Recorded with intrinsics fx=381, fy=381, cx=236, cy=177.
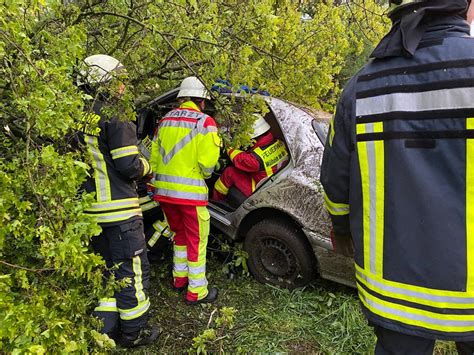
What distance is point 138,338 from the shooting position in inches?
112

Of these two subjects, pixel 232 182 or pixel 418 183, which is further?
pixel 232 182

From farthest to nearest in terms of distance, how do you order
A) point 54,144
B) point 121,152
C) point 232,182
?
point 232,182 < point 121,152 < point 54,144

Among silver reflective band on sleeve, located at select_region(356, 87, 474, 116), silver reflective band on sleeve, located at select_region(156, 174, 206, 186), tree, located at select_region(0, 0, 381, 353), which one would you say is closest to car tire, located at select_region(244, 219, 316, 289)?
silver reflective band on sleeve, located at select_region(156, 174, 206, 186)

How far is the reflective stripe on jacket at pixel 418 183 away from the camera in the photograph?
53.5 inches

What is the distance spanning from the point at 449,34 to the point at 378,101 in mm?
332

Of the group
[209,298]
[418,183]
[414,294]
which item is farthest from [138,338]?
[418,183]

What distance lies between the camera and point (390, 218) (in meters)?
1.50

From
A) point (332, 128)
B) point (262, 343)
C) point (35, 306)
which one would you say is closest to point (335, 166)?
point (332, 128)

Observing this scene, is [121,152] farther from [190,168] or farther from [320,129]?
[320,129]

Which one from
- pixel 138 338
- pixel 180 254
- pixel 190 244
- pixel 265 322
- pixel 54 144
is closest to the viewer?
pixel 54 144

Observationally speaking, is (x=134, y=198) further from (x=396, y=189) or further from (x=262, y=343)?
(x=396, y=189)

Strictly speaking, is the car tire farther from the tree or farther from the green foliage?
the tree

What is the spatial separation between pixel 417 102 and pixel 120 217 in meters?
2.15

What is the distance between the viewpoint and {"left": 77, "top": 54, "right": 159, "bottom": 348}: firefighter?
108 inches
